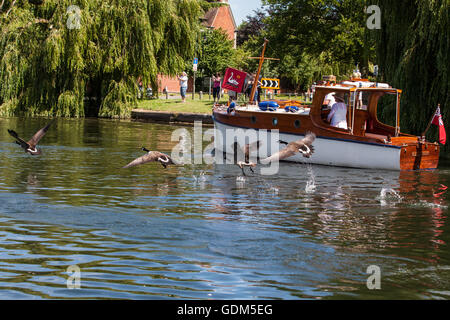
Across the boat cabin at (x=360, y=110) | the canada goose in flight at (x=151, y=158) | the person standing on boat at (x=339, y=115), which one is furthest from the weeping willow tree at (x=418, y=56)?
the canada goose in flight at (x=151, y=158)

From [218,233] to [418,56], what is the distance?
14.7 meters

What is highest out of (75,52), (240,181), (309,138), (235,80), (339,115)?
(75,52)

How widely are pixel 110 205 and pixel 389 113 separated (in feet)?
48.0

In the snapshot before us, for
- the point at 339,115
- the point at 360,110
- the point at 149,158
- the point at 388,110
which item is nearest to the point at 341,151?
the point at 339,115

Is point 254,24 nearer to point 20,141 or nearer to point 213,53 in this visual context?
point 213,53

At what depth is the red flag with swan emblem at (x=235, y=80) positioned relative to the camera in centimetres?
2588

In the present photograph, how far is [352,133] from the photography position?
22391mm

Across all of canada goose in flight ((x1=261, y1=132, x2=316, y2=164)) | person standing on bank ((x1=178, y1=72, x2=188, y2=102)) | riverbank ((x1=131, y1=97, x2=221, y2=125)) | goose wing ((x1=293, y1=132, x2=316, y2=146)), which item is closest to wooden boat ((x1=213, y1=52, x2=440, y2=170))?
goose wing ((x1=293, y1=132, x2=316, y2=146))

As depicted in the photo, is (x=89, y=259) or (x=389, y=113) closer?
(x=89, y=259)

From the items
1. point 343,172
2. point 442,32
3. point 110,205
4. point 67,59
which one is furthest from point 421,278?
point 67,59

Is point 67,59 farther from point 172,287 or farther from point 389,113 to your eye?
point 172,287

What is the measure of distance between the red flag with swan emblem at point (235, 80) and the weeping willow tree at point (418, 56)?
5650 millimetres

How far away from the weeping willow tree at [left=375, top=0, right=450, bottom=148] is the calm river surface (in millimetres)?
3640
